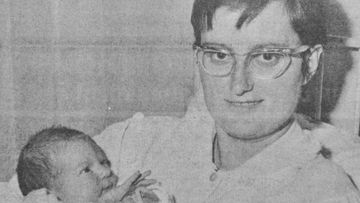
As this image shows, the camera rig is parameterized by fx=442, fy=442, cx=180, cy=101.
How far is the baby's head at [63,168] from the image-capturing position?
80 centimetres

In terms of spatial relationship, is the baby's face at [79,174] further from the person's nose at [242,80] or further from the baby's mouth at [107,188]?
the person's nose at [242,80]

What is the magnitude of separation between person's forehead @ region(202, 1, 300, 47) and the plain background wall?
26 centimetres

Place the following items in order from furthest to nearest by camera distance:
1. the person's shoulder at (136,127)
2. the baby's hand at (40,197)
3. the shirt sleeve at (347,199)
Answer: the person's shoulder at (136,127) < the baby's hand at (40,197) < the shirt sleeve at (347,199)

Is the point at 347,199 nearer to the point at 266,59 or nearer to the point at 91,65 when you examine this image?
the point at 266,59

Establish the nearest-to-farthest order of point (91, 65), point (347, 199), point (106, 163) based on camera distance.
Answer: point (347, 199)
point (106, 163)
point (91, 65)

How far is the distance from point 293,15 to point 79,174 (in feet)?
1.53

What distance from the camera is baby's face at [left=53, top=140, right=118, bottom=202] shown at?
2.61 feet

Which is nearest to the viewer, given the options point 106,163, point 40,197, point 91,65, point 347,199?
point 347,199

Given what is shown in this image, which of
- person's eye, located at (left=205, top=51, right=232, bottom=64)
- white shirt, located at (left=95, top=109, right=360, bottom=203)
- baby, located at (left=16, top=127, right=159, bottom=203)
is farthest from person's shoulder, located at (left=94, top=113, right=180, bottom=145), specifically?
person's eye, located at (left=205, top=51, right=232, bottom=64)

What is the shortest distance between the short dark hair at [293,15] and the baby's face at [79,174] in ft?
0.95

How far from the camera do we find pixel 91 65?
1075 mm

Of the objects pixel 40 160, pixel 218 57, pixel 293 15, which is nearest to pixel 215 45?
pixel 218 57

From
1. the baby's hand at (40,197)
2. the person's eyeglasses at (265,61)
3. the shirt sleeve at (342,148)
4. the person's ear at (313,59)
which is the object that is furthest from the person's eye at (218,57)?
the baby's hand at (40,197)

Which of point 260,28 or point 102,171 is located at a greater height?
point 260,28
